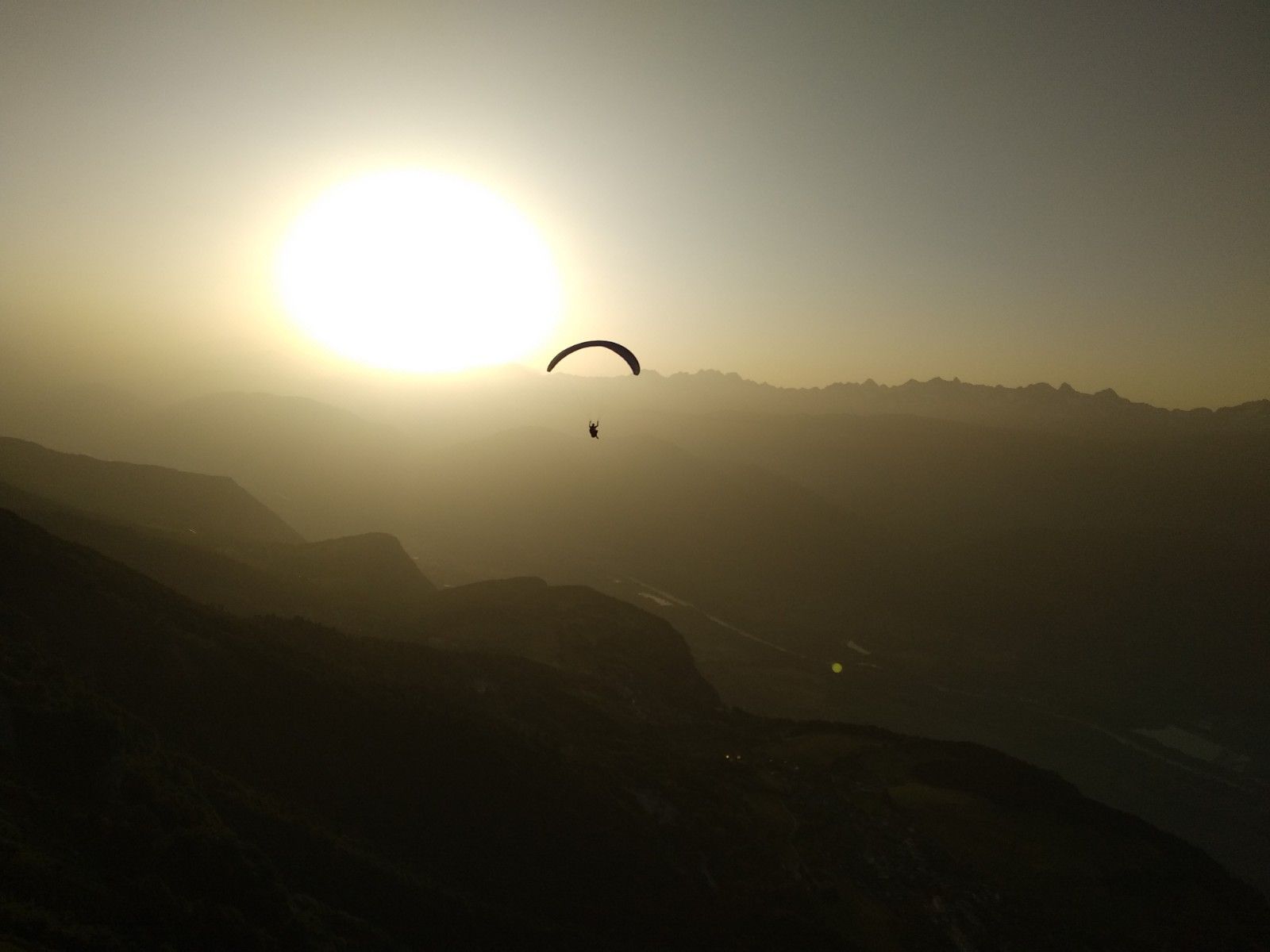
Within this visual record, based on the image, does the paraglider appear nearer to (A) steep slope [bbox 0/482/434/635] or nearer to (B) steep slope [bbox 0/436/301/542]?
(A) steep slope [bbox 0/482/434/635]

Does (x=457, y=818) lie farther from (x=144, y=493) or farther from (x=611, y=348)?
(x=144, y=493)

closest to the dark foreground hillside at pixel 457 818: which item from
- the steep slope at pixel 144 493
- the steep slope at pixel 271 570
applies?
the steep slope at pixel 271 570

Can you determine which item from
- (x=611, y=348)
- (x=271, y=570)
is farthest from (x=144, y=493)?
(x=611, y=348)

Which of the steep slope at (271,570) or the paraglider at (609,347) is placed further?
the steep slope at (271,570)

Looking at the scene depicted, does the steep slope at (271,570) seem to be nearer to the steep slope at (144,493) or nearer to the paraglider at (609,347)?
the steep slope at (144,493)

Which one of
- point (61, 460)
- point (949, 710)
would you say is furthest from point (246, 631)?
point (949, 710)

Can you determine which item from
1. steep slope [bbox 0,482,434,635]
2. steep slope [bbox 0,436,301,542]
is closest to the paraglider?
steep slope [bbox 0,482,434,635]

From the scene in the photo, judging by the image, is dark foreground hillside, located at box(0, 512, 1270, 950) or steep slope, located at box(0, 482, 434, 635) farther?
steep slope, located at box(0, 482, 434, 635)

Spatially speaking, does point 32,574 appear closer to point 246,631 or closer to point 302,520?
point 246,631
